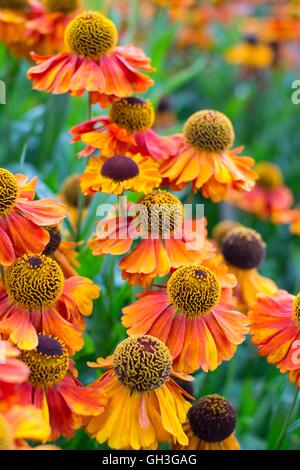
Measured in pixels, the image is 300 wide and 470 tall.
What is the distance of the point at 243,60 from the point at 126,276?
1720 mm

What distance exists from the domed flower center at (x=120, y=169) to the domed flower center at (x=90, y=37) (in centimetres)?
21

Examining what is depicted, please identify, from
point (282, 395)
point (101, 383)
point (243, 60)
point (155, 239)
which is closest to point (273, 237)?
point (243, 60)

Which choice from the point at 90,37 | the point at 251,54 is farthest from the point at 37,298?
the point at 251,54

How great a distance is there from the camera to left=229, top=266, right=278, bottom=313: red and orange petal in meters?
1.37

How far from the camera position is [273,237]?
7.21ft

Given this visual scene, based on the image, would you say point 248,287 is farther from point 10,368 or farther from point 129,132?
point 10,368

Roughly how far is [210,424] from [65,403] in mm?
249

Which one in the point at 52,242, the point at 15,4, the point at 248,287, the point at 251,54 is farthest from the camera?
the point at 251,54

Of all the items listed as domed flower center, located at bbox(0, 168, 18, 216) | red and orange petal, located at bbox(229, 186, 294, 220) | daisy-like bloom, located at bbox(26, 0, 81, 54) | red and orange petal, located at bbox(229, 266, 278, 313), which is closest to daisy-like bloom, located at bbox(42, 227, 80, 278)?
domed flower center, located at bbox(0, 168, 18, 216)

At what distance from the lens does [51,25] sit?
1556mm

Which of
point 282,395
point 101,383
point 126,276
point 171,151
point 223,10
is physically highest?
point 223,10

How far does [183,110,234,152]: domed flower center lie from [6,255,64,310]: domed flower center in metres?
0.37

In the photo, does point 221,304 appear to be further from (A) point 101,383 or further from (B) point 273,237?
(B) point 273,237

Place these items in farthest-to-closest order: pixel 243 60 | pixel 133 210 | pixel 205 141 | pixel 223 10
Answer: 1. pixel 223 10
2. pixel 243 60
3. pixel 205 141
4. pixel 133 210
